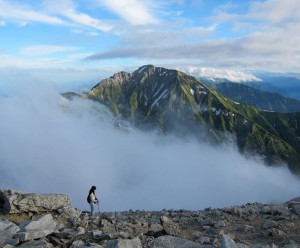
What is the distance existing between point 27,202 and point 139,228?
932 cm

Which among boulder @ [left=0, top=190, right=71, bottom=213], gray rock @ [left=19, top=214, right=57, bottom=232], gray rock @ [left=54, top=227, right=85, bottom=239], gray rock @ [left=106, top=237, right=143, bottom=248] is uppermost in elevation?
gray rock @ [left=106, top=237, right=143, bottom=248]

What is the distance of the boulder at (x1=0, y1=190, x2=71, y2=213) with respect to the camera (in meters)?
26.3

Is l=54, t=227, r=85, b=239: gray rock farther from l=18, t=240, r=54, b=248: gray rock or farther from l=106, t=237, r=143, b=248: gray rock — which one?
l=106, t=237, r=143, b=248: gray rock

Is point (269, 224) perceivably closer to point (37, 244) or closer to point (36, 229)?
point (37, 244)

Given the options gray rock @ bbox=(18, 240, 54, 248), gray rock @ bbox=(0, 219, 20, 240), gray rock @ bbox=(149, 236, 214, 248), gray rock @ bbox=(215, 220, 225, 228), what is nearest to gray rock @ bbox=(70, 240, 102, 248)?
gray rock @ bbox=(18, 240, 54, 248)

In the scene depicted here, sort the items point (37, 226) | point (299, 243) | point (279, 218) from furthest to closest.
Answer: point (279, 218) → point (37, 226) → point (299, 243)

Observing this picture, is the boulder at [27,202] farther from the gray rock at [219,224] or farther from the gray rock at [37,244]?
the gray rock at [219,224]

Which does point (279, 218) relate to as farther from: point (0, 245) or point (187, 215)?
point (0, 245)

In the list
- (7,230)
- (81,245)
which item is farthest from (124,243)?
(7,230)

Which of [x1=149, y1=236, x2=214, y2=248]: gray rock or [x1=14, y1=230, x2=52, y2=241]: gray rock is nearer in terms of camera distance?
[x1=149, y1=236, x2=214, y2=248]: gray rock

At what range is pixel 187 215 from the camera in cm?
2867

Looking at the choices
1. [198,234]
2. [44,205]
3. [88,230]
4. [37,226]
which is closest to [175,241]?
[198,234]

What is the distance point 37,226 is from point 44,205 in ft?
20.5

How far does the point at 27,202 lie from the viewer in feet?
87.6
